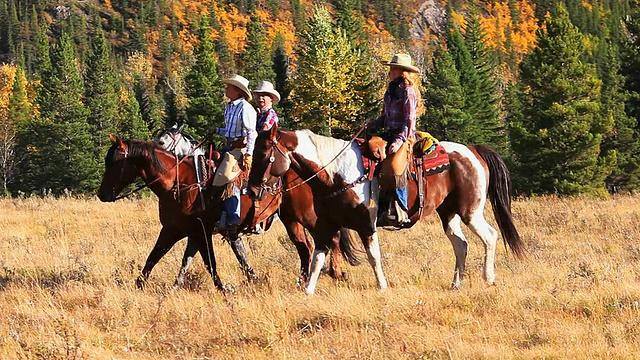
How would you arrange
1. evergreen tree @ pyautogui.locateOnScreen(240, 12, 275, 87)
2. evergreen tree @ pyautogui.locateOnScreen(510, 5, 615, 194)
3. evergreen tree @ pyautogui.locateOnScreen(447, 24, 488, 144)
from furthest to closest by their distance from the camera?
evergreen tree @ pyautogui.locateOnScreen(240, 12, 275, 87)
evergreen tree @ pyautogui.locateOnScreen(447, 24, 488, 144)
evergreen tree @ pyautogui.locateOnScreen(510, 5, 615, 194)

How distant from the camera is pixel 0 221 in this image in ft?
52.5

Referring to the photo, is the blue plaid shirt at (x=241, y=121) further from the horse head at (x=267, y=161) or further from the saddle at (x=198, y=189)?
the horse head at (x=267, y=161)

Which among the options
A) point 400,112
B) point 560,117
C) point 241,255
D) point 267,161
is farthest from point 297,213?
point 560,117

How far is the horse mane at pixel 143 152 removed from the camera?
809 centimetres

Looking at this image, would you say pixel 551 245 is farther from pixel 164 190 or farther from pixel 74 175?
pixel 74 175

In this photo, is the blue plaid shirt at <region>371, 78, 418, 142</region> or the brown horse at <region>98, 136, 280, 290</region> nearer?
the blue plaid shirt at <region>371, 78, 418, 142</region>

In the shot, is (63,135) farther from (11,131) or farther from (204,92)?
(11,131)

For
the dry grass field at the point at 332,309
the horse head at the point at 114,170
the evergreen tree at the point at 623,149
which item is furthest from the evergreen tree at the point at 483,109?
the horse head at the point at 114,170

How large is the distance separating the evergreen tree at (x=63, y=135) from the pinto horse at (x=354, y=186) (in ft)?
158

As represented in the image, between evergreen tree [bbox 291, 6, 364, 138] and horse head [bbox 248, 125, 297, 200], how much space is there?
38.3 meters

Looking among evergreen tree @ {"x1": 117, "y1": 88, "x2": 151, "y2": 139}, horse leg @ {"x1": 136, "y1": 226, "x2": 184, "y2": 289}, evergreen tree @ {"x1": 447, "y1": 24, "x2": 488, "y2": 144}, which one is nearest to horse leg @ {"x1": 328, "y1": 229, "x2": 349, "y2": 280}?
horse leg @ {"x1": 136, "y1": 226, "x2": 184, "y2": 289}

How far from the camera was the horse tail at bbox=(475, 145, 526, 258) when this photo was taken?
9008 millimetres

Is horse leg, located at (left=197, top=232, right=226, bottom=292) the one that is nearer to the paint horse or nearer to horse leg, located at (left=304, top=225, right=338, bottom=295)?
the paint horse

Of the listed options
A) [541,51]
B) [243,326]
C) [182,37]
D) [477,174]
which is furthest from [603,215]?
[182,37]
